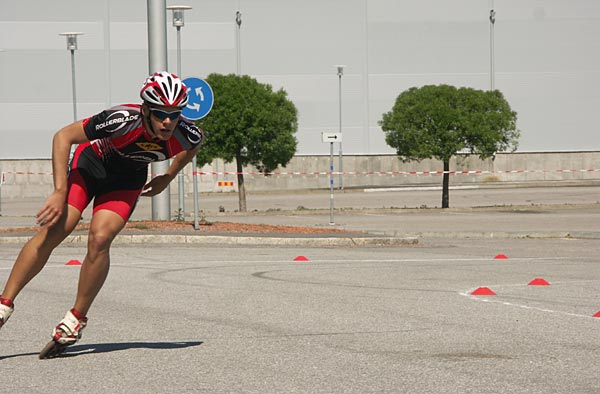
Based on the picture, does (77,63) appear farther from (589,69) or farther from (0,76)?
(589,69)

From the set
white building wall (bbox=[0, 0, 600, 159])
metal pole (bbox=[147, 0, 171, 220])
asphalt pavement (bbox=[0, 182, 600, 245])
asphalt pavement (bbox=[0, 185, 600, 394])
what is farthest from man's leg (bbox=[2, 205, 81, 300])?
white building wall (bbox=[0, 0, 600, 159])

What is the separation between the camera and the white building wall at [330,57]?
2435 inches

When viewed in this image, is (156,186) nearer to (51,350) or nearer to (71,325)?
(71,325)

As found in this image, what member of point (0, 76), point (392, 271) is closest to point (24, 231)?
point (392, 271)

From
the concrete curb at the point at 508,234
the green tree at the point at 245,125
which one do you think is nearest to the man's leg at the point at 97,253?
the concrete curb at the point at 508,234

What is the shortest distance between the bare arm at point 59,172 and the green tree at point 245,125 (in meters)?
29.5

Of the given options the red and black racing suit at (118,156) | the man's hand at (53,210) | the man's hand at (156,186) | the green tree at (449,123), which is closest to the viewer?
the man's hand at (53,210)

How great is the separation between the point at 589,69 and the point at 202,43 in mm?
22494

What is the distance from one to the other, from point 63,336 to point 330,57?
58610 mm

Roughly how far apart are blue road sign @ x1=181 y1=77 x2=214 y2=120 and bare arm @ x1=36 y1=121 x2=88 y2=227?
1339 cm

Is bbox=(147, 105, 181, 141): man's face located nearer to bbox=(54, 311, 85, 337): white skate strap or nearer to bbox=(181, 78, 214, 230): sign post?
bbox=(54, 311, 85, 337): white skate strap

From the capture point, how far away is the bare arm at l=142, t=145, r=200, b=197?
811cm

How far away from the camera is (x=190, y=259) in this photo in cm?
1683

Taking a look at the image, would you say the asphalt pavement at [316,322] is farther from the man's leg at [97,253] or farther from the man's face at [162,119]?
the man's face at [162,119]
